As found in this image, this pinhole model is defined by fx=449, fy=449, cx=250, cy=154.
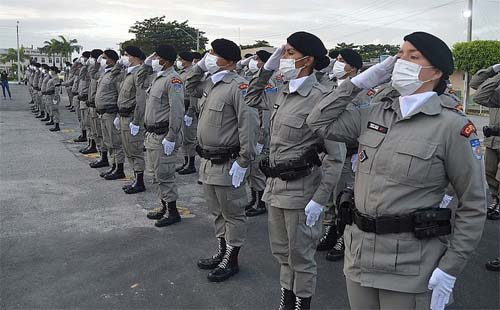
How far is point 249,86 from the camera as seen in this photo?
382 centimetres

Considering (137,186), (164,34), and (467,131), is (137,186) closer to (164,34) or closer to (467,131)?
(467,131)

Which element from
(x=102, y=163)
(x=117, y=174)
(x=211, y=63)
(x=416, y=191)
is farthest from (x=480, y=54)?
(x=416, y=191)

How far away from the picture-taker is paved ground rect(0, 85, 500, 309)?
3611mm

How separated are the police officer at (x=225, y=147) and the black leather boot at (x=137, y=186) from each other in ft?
9.41

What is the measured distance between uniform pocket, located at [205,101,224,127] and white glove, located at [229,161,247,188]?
0.44 m

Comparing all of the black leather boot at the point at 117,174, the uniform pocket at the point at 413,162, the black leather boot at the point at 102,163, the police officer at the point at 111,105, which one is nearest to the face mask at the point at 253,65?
the police officer at the point at 111,105

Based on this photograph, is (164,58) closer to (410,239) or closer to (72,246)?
(72,246)

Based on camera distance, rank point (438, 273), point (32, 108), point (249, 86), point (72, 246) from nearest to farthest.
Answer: point (438, 273) < point (249, 86) < point (72, 246) < point (32, 108)

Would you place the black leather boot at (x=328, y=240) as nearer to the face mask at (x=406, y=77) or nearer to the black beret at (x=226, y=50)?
the black beret at (x=226, y=50)

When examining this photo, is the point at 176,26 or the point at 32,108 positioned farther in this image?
the point at 176,26

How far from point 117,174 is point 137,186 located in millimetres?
938


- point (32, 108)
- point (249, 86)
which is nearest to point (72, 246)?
point (249, 86)

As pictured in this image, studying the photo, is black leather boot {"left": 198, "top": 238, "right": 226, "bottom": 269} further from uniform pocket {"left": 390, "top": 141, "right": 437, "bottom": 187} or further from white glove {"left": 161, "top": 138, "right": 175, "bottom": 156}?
uniform pocket {"left": 390, "top": 141, "right": 437, "bottom": 187}

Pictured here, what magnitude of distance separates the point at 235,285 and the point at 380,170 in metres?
2.18
